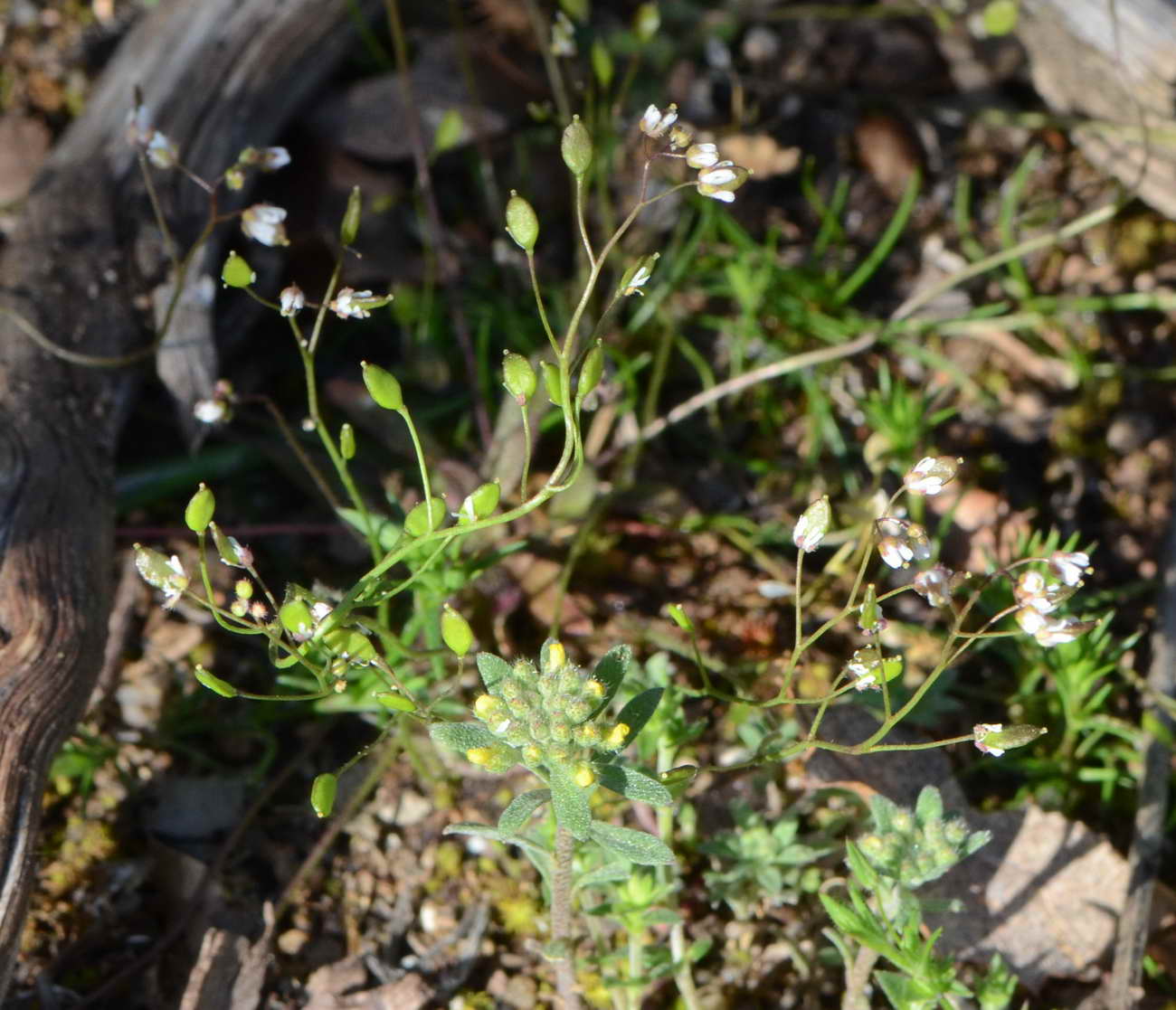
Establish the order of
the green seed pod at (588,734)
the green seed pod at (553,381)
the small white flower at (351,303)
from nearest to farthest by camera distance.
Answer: the green seed pod at (588,734)
the green seed pod at (553,381)
the small white flower at (351,303)

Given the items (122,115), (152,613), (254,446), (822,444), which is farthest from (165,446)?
(822,444)

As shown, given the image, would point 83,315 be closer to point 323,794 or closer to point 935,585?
point 323,794

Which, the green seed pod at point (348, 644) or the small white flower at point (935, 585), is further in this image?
the green seed pod at point (348, 644)

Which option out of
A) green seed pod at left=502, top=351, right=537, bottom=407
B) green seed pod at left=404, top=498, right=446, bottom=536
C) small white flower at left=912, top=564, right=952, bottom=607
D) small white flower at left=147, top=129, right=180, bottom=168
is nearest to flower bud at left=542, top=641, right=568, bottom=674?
green seed pod at left=404, top=498, right=446, bottom=536

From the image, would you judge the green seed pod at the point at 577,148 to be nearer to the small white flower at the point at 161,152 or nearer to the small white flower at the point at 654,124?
the small white flower at the point at 654,124

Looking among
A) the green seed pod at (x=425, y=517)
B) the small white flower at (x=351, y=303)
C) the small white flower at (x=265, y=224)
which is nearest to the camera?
the green seed pod at (x=425, y=517)

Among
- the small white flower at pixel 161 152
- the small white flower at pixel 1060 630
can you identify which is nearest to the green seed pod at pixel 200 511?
the small white flower at pixel 161 152

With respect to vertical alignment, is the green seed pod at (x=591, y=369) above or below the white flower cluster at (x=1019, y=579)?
above

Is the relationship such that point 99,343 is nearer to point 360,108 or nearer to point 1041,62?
point 360,108
